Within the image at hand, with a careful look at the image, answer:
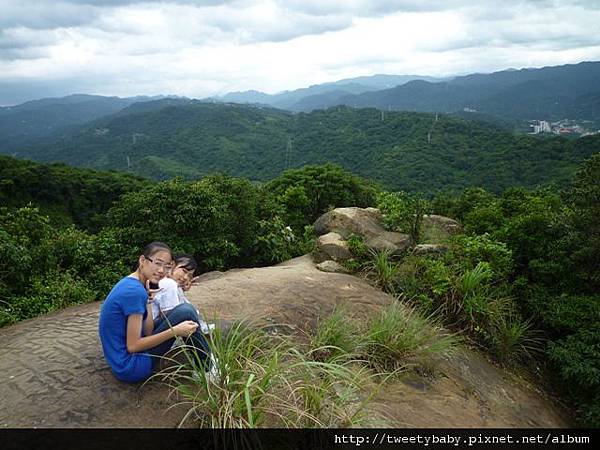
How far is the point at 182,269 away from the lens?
3365mm

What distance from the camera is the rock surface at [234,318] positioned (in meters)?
2.72

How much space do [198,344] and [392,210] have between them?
607 centimetres

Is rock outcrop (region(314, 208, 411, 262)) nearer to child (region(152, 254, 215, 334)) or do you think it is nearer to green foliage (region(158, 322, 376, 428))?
child (region(152, 254, 215, 334))

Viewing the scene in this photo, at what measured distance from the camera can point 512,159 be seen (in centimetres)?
5662

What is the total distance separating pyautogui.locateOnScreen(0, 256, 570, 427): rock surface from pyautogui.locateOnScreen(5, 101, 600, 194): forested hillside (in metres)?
39.7

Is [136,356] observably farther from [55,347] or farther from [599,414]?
[599,414]

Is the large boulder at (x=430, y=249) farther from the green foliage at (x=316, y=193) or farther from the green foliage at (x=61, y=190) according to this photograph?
the green foliage at (x=61, y=190)

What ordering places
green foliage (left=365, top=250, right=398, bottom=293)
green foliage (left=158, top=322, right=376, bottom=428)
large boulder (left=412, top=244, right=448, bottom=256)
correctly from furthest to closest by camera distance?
large boulder (left=412, top=244, right=448, bottom=256)
green foliage (left=365, top=250, right=398, bottom=293)
green foliage (left=158, top=322, right=376, bottom=428)

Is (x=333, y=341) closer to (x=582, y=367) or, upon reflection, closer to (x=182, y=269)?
(x=182, y=269)

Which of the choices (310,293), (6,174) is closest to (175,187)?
(310,293)

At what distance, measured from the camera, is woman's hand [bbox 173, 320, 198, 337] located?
273 cm

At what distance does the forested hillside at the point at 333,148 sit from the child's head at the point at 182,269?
42289mm

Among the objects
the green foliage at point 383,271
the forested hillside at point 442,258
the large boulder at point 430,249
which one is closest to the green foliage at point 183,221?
the forested hillside at point 442,258

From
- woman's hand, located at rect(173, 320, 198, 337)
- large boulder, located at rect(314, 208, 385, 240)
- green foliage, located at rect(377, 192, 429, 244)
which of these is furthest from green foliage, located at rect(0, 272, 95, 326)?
green foliage, located at rect(377, 192, 429, 244)
